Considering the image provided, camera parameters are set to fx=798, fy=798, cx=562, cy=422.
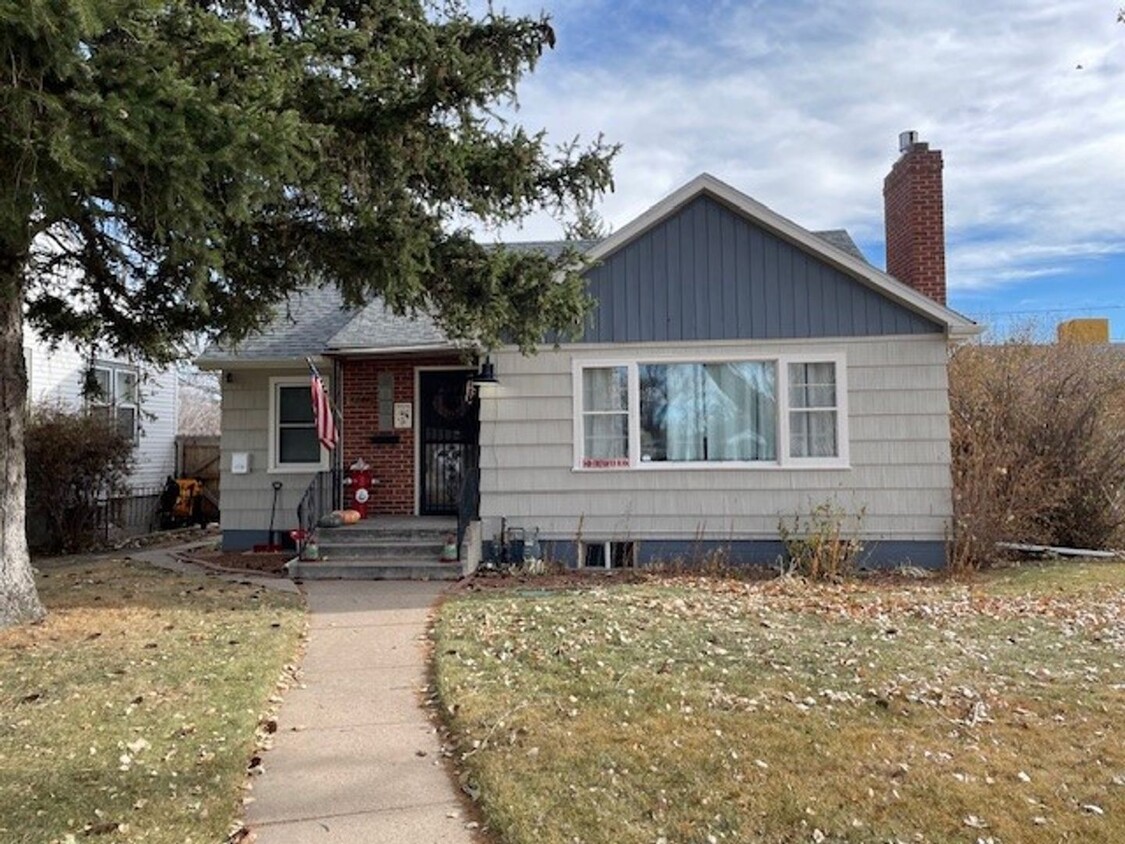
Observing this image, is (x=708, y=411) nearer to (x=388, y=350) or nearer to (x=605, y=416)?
(x=605, y=416)

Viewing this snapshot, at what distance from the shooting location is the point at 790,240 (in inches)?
412

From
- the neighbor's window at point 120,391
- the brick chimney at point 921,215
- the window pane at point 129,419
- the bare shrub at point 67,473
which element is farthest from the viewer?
the window pane at point 129,419

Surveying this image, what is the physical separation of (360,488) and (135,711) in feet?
24.0

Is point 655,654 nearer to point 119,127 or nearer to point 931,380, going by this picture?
point 119,127

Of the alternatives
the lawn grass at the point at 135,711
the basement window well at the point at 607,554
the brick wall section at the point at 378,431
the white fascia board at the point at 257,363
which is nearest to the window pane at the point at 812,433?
the basement window well at the point at 607,554

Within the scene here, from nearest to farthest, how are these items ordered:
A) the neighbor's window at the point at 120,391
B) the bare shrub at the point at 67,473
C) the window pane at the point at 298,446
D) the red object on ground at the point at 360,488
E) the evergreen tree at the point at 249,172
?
1. the evergreen tree at the point at 249,172
2. the red object on ground at the point at 360,488
3. the window pane at the point at 298,446
4. the bare shrub at the point at 67,473
5. the neighbor's window at the point at 120,391

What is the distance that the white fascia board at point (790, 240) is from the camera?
33.1 feet

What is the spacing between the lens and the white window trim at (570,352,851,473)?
409 inches

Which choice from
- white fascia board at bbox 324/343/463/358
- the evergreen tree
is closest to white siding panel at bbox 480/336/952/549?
white fascia board at bbox 324/343/463/358

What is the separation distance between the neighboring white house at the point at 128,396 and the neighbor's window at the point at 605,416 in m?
8.88

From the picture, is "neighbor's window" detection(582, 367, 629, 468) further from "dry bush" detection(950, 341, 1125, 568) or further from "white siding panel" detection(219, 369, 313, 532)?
"white siding panel" detection(219, 369, 313, 532)

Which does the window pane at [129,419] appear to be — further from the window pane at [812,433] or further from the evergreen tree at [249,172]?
the window pane at [812,433]

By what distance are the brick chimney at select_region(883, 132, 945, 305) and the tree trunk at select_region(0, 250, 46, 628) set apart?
11239mm

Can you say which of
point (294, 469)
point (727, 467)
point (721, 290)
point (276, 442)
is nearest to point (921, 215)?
point (721, 290)
